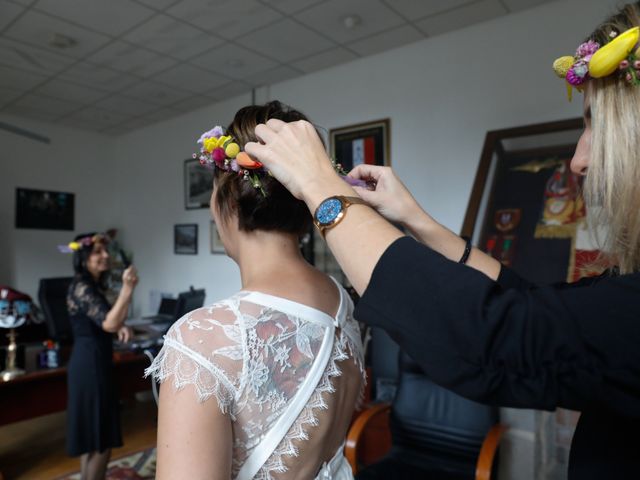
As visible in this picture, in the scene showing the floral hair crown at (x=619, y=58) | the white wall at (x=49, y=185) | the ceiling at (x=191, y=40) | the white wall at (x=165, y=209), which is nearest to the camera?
the floral hair crown at (x=619, y=58)

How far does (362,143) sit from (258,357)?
2.96 meters

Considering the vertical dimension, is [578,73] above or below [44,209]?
below

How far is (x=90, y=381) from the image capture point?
253 cm

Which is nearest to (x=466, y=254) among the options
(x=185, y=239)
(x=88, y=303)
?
(x=88, y=303)

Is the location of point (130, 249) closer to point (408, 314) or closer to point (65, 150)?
point (65, 150)

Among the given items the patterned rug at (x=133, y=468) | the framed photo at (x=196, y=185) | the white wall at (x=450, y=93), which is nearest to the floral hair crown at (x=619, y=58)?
the white wall at (x=450, y=93)

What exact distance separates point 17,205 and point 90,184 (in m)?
0.93

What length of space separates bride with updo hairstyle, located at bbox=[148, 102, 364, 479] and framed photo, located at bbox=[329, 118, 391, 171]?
8.31ft

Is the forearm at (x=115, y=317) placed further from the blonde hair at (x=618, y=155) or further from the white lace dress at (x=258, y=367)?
the blonde hair at (x=618, y=155)

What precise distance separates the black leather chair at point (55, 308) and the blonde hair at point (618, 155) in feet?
17.0

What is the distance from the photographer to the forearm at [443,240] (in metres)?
0.97

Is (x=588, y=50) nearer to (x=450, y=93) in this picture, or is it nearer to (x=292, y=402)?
(x=292, y=402)

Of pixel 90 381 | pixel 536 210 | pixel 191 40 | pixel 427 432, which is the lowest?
pixel 427 432

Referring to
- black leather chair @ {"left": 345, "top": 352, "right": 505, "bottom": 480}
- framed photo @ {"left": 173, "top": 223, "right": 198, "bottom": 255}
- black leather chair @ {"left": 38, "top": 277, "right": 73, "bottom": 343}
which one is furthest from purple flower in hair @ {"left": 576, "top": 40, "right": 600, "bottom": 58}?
black leather chair @ {"left": 38, "top": 277, "right": 73, "bottom": 343}
